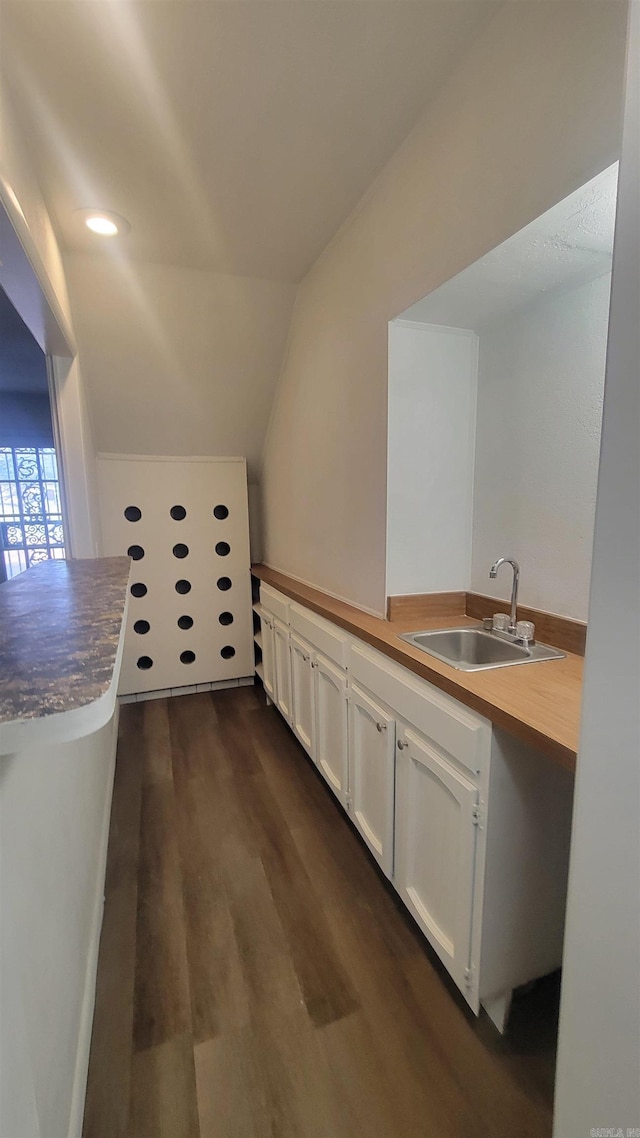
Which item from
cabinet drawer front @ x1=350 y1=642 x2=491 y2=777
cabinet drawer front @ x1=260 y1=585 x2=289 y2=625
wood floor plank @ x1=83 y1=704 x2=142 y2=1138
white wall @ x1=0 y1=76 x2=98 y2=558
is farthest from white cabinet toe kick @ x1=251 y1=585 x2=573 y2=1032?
white wall @ x1=0 y1=76 x2=98 y2=558

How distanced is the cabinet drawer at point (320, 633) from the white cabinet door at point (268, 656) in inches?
18.9

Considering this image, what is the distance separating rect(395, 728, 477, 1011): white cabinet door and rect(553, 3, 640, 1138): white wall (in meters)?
0.44

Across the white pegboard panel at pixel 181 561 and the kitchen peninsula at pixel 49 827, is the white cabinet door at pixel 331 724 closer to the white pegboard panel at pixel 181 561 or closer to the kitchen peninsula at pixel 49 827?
the kitchen peninsula at pixel 49 827

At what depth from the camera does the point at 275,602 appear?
8.65 feet

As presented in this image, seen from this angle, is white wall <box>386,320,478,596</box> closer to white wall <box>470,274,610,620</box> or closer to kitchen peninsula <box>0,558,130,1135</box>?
white wall <box>470,274,610,620</box>

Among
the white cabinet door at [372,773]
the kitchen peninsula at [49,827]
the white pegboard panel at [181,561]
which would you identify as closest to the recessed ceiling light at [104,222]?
the white pegboard panel at [181,561]

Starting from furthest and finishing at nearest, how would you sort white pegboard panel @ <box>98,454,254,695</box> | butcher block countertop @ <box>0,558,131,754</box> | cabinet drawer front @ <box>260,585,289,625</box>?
white pegboard panel @ <box>98,454,254,695</box>, cabinet drawer front @ <box>260,585,289,625</box>, butcher block countertop @ <box>0,558,131,754</box>

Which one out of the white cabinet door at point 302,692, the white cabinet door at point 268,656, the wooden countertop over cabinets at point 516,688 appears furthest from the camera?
the white cabinet door at point 268,656

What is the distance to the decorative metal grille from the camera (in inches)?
119

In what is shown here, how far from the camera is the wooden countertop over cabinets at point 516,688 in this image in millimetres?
863

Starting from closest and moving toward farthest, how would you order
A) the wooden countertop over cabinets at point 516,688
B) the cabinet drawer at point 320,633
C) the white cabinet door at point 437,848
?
the wooden countertop over cabinets at point 516,688
the white cabinet door at point 437,848
the cabinet drawer at point 320,633

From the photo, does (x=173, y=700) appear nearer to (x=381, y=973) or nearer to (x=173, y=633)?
(x=173, y=633)

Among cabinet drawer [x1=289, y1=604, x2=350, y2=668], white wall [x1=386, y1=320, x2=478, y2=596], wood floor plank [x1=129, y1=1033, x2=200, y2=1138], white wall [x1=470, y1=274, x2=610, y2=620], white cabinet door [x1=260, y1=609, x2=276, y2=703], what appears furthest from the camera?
white cabinet door [x1=260, y1=609, x2=276, y2=703]

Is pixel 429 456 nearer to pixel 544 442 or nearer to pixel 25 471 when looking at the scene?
pixel 544 442
